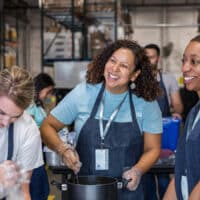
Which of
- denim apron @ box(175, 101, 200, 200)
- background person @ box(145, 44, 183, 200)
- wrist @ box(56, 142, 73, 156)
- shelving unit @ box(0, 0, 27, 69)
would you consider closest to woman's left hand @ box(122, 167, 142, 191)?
wrist @ box(56, 142, 73, 156)

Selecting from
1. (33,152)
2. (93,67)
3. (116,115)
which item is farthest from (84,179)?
(93,67)

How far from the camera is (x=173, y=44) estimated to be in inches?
487

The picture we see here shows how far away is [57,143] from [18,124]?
0.38m

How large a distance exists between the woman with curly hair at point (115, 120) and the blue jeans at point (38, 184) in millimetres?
377

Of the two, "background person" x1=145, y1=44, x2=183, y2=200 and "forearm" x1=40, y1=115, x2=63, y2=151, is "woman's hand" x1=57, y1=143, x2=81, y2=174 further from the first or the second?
"background person" x1=145, y1=44, x2=183, y2=200

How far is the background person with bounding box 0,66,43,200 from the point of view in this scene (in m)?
1.62

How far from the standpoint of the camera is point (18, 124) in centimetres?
177

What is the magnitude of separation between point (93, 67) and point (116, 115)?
0.27 m

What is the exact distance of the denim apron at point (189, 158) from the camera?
56.9 inches

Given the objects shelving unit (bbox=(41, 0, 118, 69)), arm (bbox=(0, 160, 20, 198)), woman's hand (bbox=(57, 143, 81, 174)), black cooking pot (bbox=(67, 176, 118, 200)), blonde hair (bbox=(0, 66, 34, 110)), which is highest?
shelving unit (bbox=(41, 0, 118, 69))

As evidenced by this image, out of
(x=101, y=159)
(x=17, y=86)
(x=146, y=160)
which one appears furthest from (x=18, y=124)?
(x=146, y=160)

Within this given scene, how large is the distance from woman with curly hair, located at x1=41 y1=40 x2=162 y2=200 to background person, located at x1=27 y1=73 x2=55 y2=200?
0.29m

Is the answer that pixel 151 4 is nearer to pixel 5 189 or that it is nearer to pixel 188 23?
pixel 188 23

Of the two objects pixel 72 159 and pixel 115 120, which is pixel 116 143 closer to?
pixel 115 120
